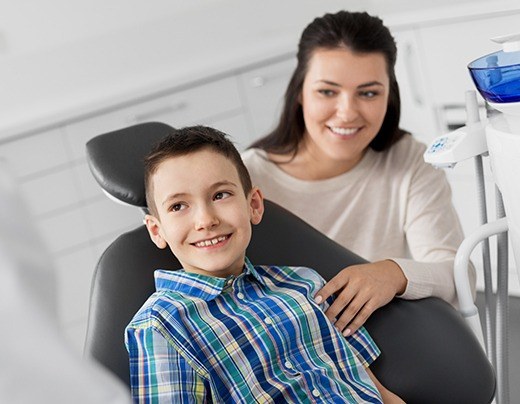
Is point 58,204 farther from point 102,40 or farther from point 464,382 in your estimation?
point 464,382

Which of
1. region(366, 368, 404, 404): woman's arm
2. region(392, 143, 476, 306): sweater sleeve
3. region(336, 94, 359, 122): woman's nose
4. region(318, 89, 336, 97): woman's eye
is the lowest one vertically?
region(366, 368, 404, 404): woman's arm

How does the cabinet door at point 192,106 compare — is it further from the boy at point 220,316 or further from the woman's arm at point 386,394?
the woman's arm at point 386,394

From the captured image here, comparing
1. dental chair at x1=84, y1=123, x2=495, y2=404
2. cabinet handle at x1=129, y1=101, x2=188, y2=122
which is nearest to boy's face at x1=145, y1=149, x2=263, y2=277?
dental chair at x1=84, y1=123, x2=495, y2=404

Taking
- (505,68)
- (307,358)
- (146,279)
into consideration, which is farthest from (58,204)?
(505,68)

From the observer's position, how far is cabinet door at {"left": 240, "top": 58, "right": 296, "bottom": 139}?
11.6 ft

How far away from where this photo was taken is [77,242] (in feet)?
10.5

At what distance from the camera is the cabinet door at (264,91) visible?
3539 millimetres

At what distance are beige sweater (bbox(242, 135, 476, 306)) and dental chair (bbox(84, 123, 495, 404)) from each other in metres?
0.27

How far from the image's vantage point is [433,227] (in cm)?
189

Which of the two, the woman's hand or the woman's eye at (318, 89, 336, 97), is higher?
the woman's eye at (318, 89, 336, 97)

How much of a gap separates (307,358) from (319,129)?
0.65 metres

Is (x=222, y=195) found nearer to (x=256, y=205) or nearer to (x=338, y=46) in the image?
(x=256, y=205)

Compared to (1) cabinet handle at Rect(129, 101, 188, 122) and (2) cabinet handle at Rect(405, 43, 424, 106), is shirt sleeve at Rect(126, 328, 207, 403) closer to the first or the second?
(1) cabinet handle at Rect(129, 101, 188, 122)

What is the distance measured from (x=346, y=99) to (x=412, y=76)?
4.82ft
